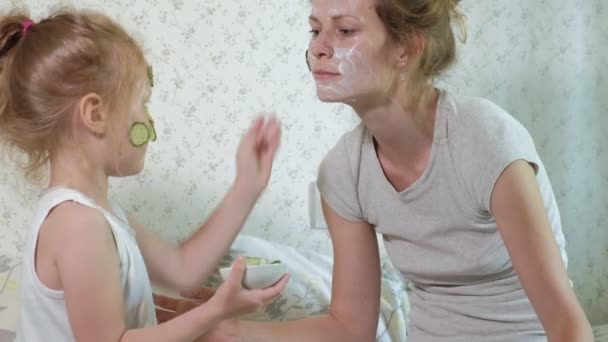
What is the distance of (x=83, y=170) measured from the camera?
3.80 feet

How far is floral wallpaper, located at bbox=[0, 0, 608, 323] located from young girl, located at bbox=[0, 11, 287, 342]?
55cm

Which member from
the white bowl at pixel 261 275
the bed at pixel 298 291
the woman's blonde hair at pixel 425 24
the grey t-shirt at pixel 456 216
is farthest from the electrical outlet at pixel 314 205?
the white bowl at pixel 261 275

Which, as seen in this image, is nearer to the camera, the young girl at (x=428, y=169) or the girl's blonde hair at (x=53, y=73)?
the girl's blonde hair at (x=53, y=73)

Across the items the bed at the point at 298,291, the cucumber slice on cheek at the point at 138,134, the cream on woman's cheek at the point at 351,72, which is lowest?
the bed at the point at 298,291

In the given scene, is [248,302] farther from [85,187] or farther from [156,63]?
[156,63]

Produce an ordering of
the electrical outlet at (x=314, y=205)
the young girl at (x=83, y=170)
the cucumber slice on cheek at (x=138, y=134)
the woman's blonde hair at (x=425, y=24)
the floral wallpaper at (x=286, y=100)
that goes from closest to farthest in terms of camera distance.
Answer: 1. the young girl at (x=83, y=170)
2. the cucumber slice on cheek at (x=138, y=134)
3. the woman's blonde hair at (x=425, y=24)
4. the floral wallpaper at (x=286, y=100)
5. the electrical outlet at (x=314, y=205)

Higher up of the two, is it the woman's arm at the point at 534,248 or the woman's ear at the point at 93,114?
the woman's ear at the point at 93,114

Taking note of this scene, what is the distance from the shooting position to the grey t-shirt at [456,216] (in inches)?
48.5

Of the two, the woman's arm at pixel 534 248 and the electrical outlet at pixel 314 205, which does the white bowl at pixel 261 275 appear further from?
the electrical outlet at pixel 314 205

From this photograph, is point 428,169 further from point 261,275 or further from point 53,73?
point 53,73

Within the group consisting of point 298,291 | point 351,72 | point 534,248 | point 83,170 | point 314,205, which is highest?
point 351,72

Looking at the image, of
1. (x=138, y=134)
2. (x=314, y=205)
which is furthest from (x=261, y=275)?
(x=314, y=205)

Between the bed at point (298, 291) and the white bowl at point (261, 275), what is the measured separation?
49 cm

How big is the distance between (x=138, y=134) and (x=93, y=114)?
69 mm
